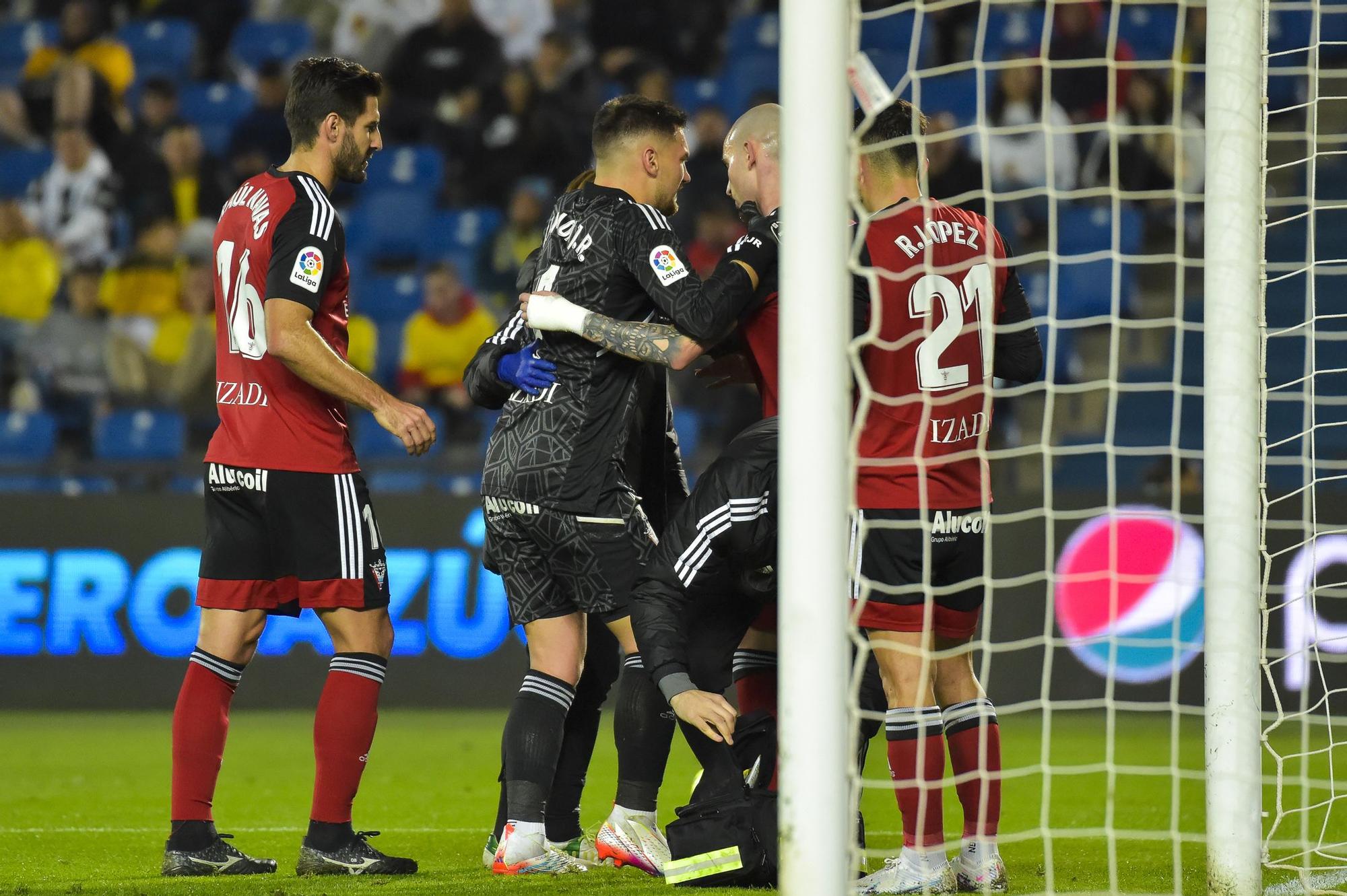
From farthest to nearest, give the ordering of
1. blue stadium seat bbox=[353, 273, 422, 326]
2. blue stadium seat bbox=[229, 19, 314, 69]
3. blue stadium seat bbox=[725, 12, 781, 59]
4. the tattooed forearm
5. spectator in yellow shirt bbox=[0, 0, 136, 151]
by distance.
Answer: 1. blue stadium seat bbox=[229, 19, 314, 69]
2. blue stadium seat bbox=[725, 12, 781, 59]
3. spectator in yellow shirt bbox=[0, 0, 136, 151]
4. blue stadium seat bbox=[353, 273, 422, 326]
5. the tattooed forearm

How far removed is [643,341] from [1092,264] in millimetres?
6109

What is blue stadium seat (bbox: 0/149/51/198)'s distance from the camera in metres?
10.5

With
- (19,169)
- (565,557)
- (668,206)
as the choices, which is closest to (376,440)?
(19,169)

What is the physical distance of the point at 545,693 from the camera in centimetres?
370

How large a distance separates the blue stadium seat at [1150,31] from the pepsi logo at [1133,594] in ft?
15.5

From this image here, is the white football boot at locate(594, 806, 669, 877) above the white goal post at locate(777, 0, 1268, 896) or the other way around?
the other way around

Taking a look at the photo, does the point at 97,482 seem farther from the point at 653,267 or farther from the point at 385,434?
the point at 653,267

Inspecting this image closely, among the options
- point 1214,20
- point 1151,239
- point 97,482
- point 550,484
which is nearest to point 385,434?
point 97,482

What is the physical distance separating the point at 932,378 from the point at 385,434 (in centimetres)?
594

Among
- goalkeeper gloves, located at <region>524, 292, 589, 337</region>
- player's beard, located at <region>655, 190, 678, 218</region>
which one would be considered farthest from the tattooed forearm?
player's beard, located at <region>655, 190, 678, 218</region>

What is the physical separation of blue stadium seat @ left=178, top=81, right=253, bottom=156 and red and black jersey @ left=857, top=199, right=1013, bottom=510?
834 cm

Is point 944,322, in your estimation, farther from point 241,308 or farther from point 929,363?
point 241,308

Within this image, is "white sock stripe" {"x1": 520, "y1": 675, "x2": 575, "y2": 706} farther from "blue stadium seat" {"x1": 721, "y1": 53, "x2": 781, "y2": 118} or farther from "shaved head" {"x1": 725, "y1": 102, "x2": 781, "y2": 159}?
"blue stadium seat" {"x1": 721, "y1": 53, "x2": 781, "y2": 118}

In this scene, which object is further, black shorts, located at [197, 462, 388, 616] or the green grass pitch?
black shorts, located at [197, 462, 388, 616]
